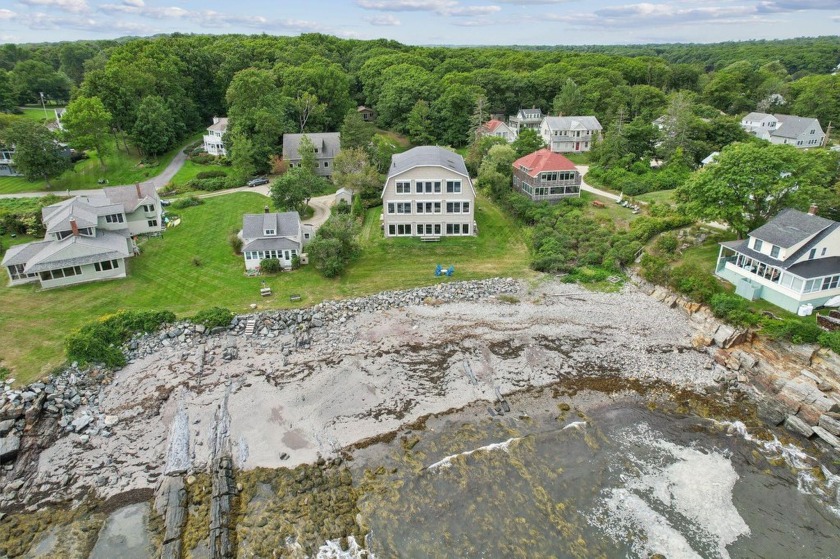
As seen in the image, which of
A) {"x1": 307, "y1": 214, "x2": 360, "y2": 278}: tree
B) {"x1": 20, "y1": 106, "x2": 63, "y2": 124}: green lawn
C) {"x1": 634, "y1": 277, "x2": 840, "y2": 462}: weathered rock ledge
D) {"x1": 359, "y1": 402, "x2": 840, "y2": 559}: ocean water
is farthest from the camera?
{"x1": 20, "y1": 106, "x2": 63, "y2": 124}: green lawn

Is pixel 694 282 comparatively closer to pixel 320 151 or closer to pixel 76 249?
pixel 76 249

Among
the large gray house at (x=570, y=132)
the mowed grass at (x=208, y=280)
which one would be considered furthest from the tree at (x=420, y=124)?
the mowed grass at (x=208, y=280)

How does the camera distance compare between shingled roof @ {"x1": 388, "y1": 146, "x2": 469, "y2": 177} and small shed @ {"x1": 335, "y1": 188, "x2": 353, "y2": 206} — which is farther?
small shed @ {"x1": 335, "y1": 188, "x2": 353, "y2": 206}

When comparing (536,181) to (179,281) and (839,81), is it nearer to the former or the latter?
(179,281)

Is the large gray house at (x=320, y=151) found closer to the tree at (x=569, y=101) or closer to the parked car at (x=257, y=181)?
the parked car at (x=257, y=181)

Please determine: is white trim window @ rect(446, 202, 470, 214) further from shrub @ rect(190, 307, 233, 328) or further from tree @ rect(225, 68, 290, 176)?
tree @ rect(225, 68, 290, 176)

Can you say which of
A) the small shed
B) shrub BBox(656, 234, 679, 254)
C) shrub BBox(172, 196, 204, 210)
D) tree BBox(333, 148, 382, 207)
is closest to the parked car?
shrub BBox(172, 196, 204, 210)
